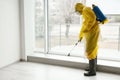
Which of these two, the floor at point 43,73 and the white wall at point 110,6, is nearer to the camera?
the floor at point 43,73

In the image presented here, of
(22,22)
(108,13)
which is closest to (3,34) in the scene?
(22,22)

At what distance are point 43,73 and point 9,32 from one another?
1.28 m

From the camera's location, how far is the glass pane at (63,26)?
15.0ft

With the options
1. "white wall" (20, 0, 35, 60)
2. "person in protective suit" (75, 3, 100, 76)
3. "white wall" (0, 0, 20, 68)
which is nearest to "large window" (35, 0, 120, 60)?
"white wall" (20, 0, 35, 60)

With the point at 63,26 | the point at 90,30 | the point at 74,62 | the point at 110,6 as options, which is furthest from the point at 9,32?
the point at 110,6

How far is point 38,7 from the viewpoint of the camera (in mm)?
4867

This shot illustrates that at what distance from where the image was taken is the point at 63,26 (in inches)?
186

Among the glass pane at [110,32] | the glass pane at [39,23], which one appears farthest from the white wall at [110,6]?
the glass pane at [39,23]

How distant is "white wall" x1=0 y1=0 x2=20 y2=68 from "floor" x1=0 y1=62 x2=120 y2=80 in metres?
0.26

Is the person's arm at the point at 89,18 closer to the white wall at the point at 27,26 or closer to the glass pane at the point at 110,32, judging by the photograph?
the glass pane at the point at 110,32

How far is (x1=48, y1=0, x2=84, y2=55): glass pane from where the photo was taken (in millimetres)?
4586

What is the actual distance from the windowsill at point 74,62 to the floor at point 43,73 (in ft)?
0.48

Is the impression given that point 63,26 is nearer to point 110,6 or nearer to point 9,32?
point 110,6

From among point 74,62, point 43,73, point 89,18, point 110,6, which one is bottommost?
point 43,73
